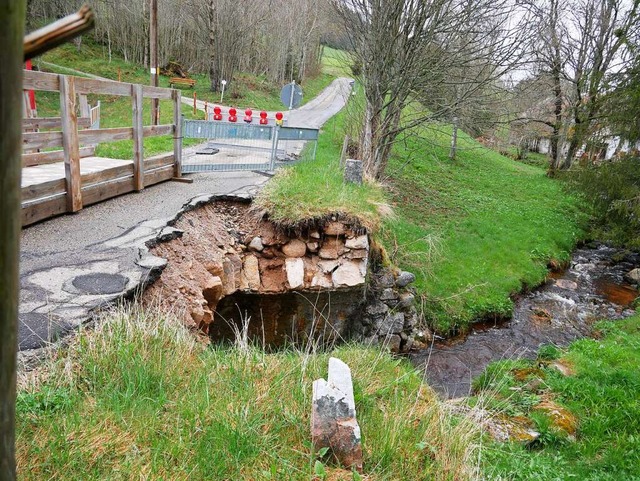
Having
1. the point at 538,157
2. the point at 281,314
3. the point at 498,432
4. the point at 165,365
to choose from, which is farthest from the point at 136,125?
the point at 538,157

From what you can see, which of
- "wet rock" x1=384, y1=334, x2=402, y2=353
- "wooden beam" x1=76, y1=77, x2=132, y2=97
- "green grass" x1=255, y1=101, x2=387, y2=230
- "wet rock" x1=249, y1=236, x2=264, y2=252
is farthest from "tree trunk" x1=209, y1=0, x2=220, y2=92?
"wet rock" x1=384, y1=334, x2=402, y2=353

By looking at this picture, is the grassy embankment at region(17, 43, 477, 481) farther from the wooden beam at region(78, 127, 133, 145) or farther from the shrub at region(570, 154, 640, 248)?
the shrub at region(570, 154, 640, 248)

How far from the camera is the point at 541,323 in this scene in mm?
8992

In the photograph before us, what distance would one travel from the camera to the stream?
721cm

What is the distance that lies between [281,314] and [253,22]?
3227 centimetres

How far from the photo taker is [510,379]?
5801mm

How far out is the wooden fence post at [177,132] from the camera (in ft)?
25.2

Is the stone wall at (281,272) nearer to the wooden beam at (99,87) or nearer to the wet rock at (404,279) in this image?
the wet rock at (404,279)

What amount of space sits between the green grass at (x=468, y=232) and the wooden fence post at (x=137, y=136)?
4859 millimetres

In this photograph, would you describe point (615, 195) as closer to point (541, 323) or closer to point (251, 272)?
point (541, 323)

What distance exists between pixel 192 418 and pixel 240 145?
807cm

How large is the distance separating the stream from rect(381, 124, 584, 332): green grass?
0.37 meters

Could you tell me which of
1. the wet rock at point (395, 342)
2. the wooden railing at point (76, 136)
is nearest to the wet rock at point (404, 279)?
the wet rock at point (395, 342)

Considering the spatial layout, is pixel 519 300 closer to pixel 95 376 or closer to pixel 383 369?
pixel 383 369
